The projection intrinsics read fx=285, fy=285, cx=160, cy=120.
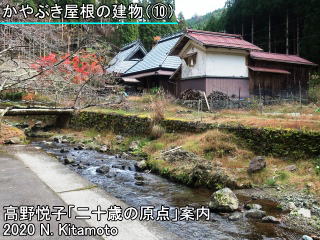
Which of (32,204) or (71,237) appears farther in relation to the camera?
(32,204)

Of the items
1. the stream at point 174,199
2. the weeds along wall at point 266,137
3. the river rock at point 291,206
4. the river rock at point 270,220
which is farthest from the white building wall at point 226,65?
the river rock at point 270,220

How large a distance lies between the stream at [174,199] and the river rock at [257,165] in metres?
1.42

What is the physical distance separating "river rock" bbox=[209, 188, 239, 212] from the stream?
0.21m

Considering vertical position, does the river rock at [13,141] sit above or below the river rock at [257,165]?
above

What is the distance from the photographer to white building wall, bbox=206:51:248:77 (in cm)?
1958

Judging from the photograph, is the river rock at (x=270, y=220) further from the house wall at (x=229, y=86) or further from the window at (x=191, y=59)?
the window at (x=191, y=59)

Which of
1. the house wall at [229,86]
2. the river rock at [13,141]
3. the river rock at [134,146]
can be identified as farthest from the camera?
the house wall at [229,86]

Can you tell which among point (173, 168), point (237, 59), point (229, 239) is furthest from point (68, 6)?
point (237, 59)

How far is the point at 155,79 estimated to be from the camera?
86.1 ft

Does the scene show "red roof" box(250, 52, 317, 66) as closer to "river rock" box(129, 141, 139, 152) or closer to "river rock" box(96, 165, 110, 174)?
"river rock" box(129, 141, 139, 152)

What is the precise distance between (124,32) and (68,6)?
108 feet

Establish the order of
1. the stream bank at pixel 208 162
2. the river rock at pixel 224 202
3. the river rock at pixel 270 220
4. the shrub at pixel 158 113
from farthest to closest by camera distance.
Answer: the shrub at pixel 158 113 → the stream bank at pixel 208 162 → the river rock at pixel 224 202 → the river rock at pixel 270 220

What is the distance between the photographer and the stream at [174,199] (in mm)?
5000

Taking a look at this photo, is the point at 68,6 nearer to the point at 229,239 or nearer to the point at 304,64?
the point at 229,239
